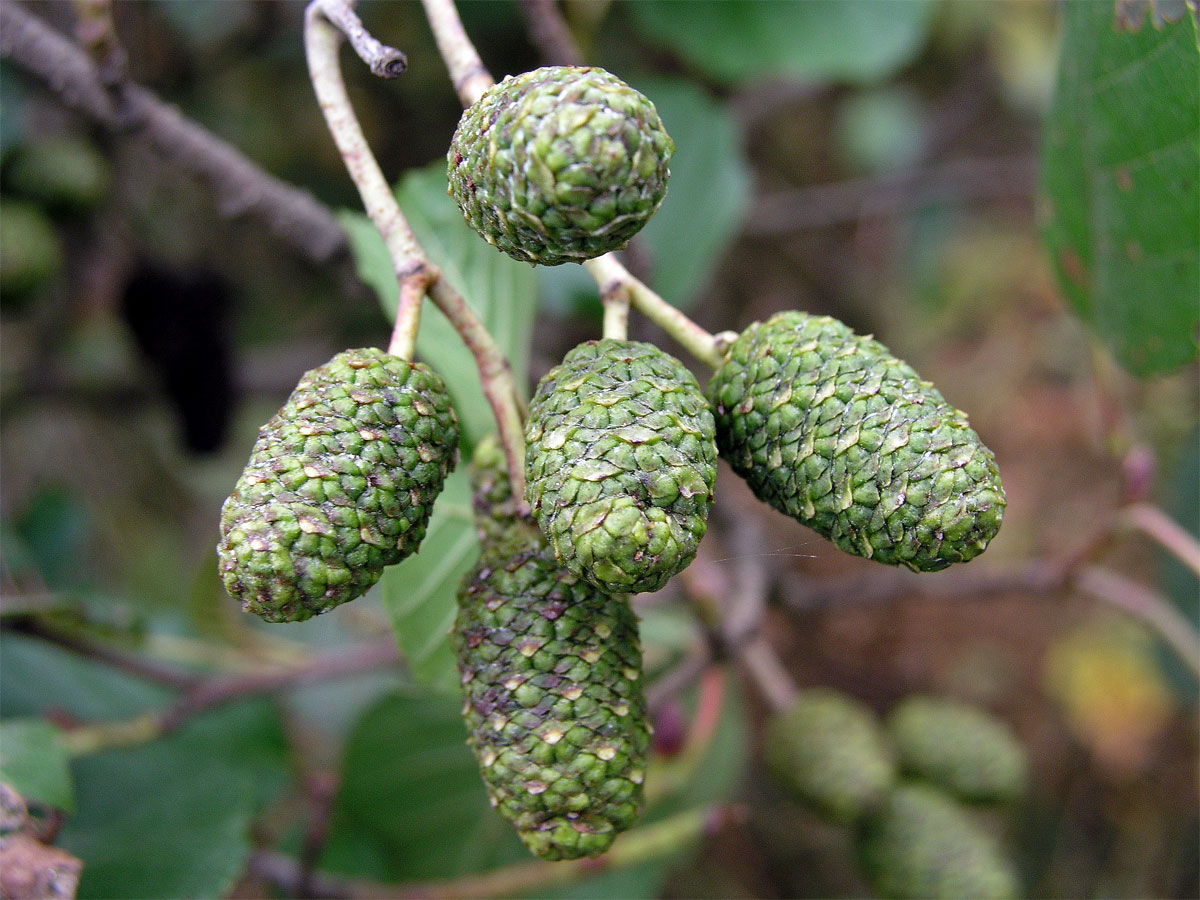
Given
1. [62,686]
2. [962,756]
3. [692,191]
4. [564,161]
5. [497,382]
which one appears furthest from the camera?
[692,191]

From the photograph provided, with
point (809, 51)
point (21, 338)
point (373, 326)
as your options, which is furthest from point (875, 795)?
point (21, 338)

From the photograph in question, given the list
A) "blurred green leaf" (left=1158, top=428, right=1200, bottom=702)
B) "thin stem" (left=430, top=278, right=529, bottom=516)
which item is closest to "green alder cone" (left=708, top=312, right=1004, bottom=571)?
"thin stem" (left=430, top=278, right=529, bottom=516)

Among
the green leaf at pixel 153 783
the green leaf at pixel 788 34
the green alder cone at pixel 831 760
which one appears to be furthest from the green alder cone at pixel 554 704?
the green leaf at pixel 788 34

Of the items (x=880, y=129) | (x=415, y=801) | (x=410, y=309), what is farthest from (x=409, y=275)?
(x=880, y=129)

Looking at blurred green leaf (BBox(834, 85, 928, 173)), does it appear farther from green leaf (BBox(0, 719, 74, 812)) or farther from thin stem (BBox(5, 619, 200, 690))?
green leaf (BBox(0, 719, 74, 812))

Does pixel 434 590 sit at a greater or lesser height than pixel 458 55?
lesser

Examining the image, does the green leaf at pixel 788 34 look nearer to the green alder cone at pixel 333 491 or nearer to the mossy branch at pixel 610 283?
the mossy branch at pixel 610 283

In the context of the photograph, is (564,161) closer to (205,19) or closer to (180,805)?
(180,805)
